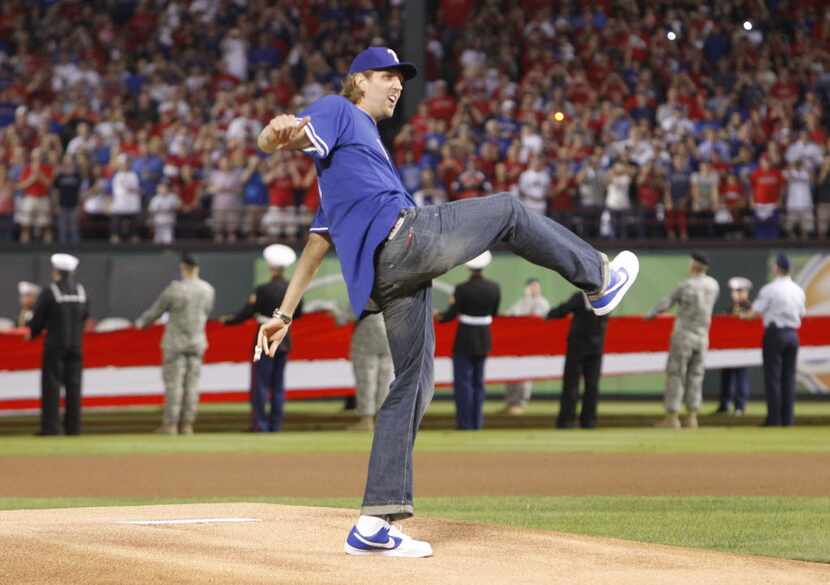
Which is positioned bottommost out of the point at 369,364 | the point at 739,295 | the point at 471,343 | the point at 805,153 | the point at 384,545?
the point at 369,364

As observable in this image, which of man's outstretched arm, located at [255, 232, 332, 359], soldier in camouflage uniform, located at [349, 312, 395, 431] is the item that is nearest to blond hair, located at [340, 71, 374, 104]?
man's outstretched arm, located at [255, 232, 332, 359]

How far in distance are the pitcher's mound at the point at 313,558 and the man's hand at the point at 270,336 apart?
37.9 inches

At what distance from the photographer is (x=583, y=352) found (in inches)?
824

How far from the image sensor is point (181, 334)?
777 inches

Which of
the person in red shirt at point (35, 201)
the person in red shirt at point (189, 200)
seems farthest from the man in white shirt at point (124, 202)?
the person in red shirt at point (35, 201)

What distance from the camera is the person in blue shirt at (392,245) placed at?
7.01 m

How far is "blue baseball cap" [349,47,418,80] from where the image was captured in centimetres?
724

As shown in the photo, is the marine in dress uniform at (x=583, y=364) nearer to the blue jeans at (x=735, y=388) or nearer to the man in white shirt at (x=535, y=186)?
the blue jeans at (x=735, y=388)

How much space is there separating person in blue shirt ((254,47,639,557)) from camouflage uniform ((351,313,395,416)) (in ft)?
42.4

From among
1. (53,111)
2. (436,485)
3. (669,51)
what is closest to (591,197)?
(669,51)

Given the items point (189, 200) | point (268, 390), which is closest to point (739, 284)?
point (268, 390)

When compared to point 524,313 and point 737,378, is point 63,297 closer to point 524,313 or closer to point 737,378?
point 524,313

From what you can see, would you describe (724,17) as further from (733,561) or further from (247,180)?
(733,561)

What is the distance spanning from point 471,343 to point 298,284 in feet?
43.8
